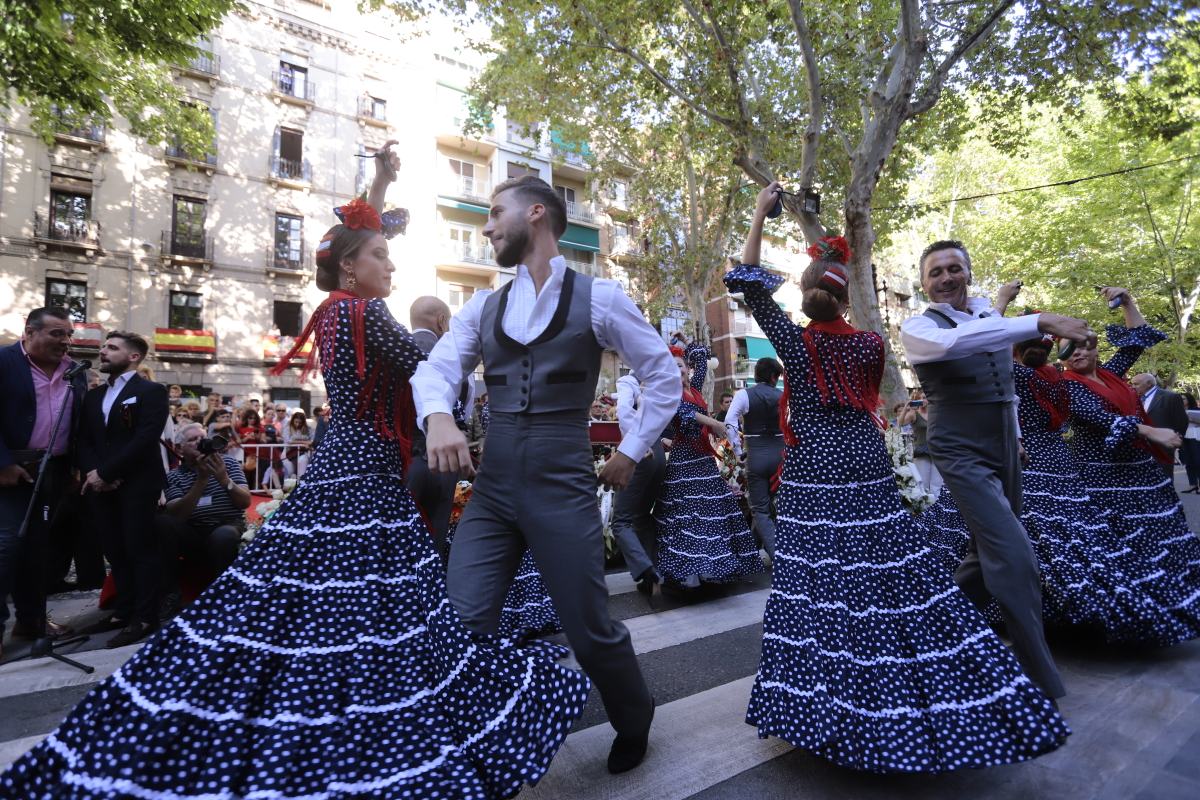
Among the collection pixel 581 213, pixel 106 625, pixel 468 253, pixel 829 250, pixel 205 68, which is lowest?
pixel 106 625

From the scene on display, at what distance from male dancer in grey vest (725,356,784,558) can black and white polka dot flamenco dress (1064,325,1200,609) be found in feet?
7.26

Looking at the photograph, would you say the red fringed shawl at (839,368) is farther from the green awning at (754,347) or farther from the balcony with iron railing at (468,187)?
the green awning at (754,347)

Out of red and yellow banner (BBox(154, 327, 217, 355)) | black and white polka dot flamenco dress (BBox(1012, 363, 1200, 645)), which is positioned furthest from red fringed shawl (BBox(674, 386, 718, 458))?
red and yellow banner (BBox(154, 327, 217, 355))

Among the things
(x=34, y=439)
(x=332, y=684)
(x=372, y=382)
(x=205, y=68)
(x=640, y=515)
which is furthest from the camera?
(x=205, y=68)

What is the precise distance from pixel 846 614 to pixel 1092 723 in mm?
1311

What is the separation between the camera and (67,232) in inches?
758

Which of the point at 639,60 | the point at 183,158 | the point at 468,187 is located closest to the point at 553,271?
the point at 639,60

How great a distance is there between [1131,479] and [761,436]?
2659 mm

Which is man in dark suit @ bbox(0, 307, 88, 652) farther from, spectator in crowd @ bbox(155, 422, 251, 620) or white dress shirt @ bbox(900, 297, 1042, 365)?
white dress shirt @ bbox(900, 297, 1042, 365)

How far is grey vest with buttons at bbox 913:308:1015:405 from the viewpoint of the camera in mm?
3254

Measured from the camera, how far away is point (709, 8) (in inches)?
335

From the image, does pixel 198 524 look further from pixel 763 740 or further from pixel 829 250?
pixel 829 250

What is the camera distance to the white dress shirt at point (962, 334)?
2732 mm

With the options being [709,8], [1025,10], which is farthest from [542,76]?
[1025,10]
